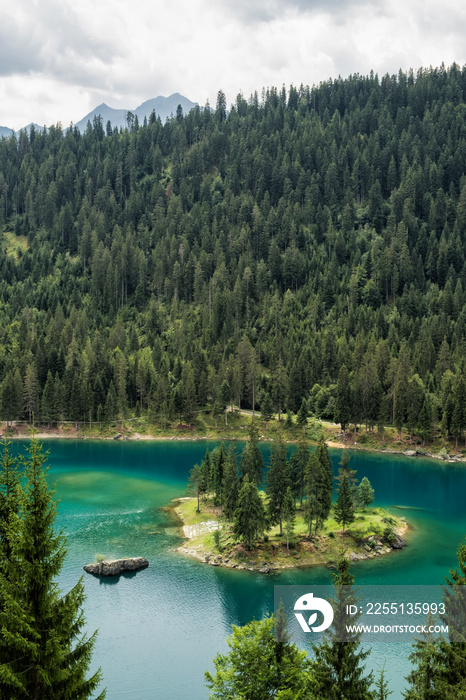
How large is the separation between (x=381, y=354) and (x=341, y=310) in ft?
121

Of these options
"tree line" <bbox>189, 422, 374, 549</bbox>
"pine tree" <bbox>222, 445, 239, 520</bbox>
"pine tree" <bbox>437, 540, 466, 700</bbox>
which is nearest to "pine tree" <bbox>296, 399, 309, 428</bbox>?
"tree line" <bbox>189, 422, 374, 549</bbox>

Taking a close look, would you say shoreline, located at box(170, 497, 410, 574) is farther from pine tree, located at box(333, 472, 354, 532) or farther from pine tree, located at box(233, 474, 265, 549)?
pine tree, located at box(233, 474, 265, 549)

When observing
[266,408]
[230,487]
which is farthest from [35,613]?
[266,408]

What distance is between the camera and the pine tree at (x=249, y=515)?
226 feet

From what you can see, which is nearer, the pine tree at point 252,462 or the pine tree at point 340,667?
the pine tree at point 340,667

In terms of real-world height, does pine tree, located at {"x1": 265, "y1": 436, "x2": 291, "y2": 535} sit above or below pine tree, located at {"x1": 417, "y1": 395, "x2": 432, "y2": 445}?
below

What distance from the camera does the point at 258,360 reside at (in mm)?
174375

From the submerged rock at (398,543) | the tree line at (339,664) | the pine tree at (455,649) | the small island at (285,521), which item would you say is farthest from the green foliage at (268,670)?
the submerged rock at (398,543)

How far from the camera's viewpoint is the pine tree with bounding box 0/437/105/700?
58.0ft

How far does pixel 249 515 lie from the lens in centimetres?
6906

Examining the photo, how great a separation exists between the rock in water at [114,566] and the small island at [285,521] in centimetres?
682

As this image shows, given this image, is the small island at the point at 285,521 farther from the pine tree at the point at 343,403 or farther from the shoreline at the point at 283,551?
the pine tree at the point at 343,403

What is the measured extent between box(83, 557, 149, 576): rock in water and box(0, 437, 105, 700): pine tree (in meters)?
50.4

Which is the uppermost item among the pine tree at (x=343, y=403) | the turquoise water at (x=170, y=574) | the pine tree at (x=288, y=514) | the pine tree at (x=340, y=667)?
the pine tree at (x=343, y=403)
